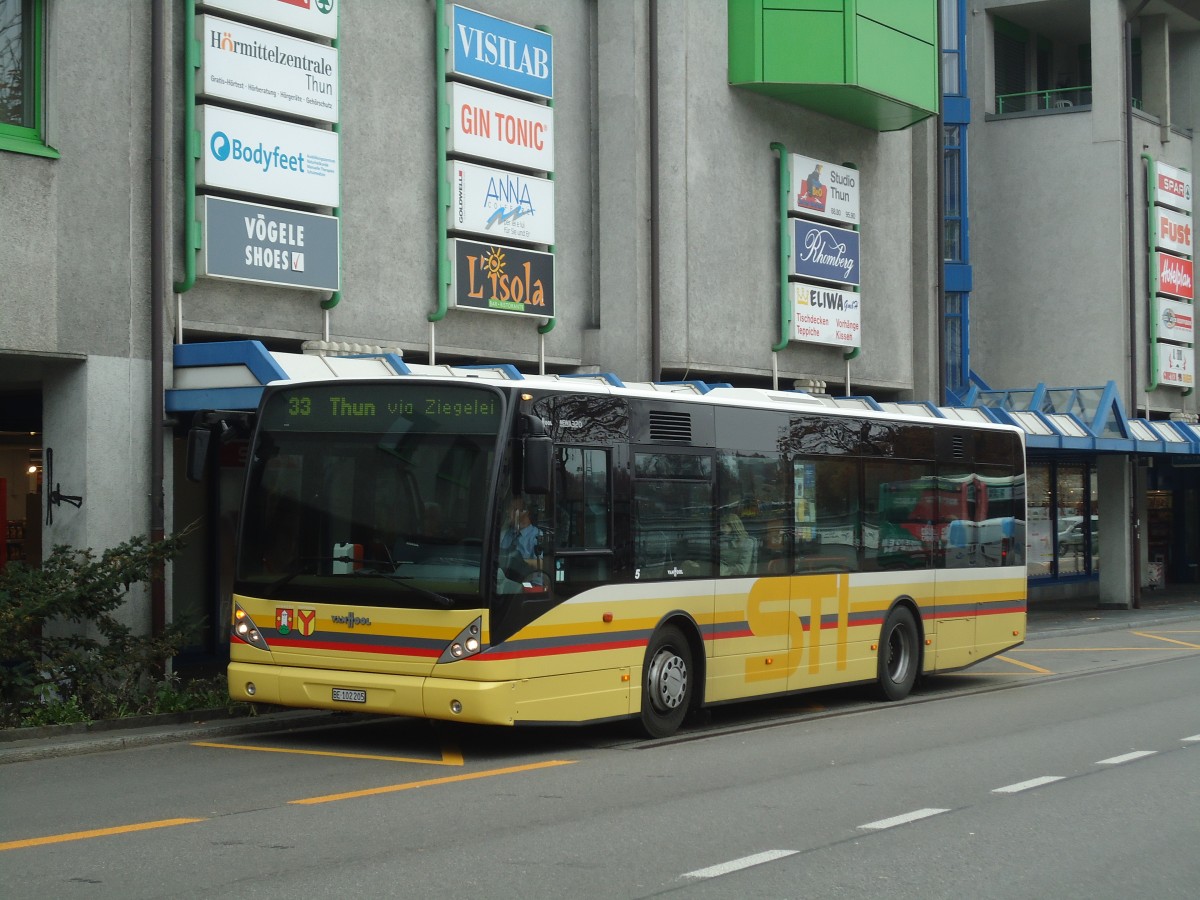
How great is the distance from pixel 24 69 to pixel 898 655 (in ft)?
34.9

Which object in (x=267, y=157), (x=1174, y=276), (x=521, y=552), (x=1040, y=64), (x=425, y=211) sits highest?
(x=1040, y=64)

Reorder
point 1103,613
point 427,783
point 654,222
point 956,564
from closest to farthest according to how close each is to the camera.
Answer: point 427,783, point 956,564, point 654,222, point 1103,613

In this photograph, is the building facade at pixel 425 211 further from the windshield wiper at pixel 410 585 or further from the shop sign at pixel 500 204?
the windshield wiper at pixel 410 585

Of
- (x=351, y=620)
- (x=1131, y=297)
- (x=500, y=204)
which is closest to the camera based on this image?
(x=351, y=620)

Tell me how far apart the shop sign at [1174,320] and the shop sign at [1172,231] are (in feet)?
3.97

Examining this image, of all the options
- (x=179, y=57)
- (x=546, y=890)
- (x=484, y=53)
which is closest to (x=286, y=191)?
(x=179, y=57)

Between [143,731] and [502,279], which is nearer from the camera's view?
[143,731]

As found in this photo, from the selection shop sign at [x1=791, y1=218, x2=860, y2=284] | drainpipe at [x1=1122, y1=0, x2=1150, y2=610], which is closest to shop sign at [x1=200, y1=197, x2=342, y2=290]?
shop sign at [x1=791, y1=218, x2=860, y2=284]

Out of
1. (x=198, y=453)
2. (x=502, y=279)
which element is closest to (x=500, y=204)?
(x=502, y=279)

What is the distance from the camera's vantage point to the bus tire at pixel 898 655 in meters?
16.8

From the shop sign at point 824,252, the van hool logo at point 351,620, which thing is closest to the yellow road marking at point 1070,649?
the shop sign at point 824,252

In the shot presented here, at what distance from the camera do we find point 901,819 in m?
9.41

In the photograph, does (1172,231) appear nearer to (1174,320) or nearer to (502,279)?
(1174,320)

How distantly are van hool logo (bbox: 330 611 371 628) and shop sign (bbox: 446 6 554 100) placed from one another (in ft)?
30.7
